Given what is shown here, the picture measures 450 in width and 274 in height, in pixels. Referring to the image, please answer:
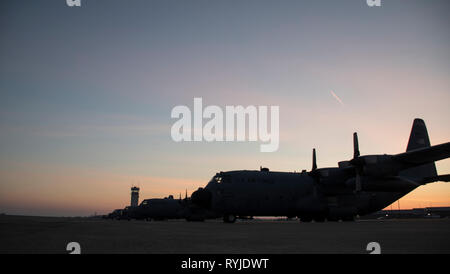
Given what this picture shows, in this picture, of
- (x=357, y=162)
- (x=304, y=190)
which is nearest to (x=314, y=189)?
(x=304, y=190)

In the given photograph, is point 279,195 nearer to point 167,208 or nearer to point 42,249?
point 42,249

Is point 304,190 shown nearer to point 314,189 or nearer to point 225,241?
point 314,189

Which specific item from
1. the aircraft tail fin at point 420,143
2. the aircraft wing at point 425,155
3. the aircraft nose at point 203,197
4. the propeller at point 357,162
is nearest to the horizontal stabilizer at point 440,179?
the aircraft tail fin at point 420,143

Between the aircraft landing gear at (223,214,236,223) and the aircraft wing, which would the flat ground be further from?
the aircraft landing gear at (223,214,236,223)

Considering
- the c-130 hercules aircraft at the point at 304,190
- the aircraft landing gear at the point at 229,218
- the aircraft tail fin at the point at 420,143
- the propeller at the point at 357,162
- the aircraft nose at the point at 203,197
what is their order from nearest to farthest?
the propeller at the point at 357,162 → the c-130 hercules aircraft at the point at 304,190 → the aircraft nose at the point at 203,197 → the aircraft landing gear at the point at 229,218 → the aircraft tail fin at the point at 420,143

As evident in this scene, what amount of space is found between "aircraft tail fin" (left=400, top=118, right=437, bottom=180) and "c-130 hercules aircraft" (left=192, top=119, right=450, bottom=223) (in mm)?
1875

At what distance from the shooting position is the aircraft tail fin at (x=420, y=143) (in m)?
35.4

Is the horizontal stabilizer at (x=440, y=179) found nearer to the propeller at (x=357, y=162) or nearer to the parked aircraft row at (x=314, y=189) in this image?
the parked aircraft row at (x=314, y=189)

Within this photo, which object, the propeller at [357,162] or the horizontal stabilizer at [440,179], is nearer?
the propeller at [357,162]

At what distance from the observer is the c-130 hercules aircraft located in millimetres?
26875

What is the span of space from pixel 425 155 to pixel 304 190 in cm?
1106

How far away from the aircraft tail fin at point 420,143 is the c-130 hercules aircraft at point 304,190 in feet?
6.15
